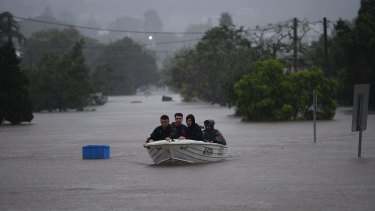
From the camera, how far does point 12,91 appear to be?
53625 mm

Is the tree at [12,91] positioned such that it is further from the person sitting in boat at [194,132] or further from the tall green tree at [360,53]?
the person sitting in boat at [194,132]

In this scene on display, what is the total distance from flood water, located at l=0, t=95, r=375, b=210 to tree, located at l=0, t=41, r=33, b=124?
15.0m

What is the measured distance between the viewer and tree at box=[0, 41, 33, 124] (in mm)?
53425

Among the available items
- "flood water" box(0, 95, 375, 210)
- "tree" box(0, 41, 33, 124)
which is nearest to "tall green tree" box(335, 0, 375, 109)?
"tree" box(0, 41, 33, 124)

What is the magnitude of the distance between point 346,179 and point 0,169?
1007 cm

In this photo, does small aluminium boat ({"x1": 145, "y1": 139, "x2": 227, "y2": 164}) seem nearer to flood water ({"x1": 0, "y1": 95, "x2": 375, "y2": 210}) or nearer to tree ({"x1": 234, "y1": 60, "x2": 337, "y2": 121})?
flood water ({"x1": 0, "y1": 95, "x2": 375, "y2": 210})

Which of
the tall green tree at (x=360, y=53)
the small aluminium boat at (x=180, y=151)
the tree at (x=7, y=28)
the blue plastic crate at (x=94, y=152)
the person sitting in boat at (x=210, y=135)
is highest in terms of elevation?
the tree at (x=7, y=28)

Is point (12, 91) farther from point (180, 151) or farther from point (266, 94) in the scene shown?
point (180, 151)

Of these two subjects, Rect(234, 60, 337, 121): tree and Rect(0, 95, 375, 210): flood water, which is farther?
Rect(234, 60, 337, 121): tree

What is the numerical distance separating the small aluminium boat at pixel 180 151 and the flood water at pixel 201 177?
1.29 feet

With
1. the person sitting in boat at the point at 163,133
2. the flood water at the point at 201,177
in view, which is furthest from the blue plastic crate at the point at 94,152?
the person sitting in boat at the point at 163,133

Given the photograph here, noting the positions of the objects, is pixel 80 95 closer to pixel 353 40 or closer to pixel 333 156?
pixel 353 40

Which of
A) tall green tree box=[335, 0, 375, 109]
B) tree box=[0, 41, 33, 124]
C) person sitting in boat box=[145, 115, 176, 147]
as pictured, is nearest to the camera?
person sitting in boat box=[145, 115, 176, 147]

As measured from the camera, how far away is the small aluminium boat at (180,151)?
81.4 feet
